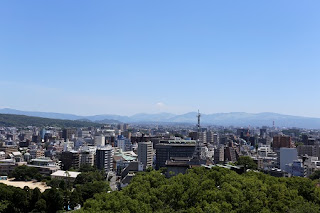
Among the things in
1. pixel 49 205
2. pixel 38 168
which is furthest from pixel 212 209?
pixel 38 168

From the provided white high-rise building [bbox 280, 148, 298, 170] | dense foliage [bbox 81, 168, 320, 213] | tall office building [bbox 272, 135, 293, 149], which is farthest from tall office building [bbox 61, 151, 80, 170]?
tall office building [bbox 272, 135, 293, 149]

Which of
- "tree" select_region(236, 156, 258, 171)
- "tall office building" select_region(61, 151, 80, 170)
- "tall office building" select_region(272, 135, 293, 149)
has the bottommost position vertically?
"tall office building" select_region(61, 151, 80, 170)

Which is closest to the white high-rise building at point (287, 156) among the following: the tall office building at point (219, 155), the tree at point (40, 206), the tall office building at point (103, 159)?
the tall office building at point (219, 155)

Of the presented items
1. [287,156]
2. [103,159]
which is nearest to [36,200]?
[103,159]

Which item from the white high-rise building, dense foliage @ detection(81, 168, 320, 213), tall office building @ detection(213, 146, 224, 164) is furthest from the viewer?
tall office building @ detection(213, 146, 224, 164)

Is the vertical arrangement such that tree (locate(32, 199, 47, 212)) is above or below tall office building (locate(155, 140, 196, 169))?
below

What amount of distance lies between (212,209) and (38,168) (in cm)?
2609

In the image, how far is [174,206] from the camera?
11.2m

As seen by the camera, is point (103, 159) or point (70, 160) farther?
point (70, 160)

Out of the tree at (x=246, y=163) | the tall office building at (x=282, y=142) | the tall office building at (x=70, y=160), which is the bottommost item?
the tall office building at (x=70, y=160)

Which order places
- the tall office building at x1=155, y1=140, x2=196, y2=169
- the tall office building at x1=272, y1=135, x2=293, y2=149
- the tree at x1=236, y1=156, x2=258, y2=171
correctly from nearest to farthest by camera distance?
the tree at x1=236, y1=156, x2=258, y2=171 < the tall office building at x1=155, y1=140, x2=196, y2=169 < the tall office building at x1=272, y1=135, x2=293, y2=149

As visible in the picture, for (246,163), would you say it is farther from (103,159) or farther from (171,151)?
(103,159)

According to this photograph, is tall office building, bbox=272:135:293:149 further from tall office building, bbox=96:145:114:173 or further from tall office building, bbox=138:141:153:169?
tall office building, bbox=96:145:114:173

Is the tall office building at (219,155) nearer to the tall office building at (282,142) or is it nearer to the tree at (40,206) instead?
the tall office building at (282,142)
